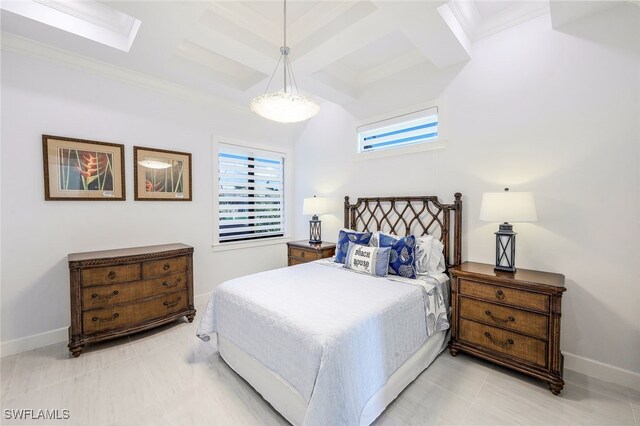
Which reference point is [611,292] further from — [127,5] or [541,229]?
[127,5]

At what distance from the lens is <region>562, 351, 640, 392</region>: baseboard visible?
1.92 metres

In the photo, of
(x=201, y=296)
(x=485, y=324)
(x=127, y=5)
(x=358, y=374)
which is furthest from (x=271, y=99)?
(x=201, y=296)

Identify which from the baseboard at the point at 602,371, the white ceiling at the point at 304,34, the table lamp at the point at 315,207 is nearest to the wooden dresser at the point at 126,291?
the table lamp at the point at 315,207

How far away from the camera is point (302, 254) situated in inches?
147

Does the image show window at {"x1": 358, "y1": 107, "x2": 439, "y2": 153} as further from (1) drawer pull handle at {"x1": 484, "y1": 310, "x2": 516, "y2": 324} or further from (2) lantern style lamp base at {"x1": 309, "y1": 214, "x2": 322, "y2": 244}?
(1) drawer pull handle at {"x1": 484, "y1": 310, "x2": 516, "y2": 324}

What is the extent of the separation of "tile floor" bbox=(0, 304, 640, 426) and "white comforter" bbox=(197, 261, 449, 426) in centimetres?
30

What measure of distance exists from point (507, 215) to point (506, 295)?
629 millimetres

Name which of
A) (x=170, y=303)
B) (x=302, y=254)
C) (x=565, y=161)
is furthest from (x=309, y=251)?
(x=565, y=161)

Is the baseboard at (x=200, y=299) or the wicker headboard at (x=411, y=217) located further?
the baseboard at (x=200, y=299)

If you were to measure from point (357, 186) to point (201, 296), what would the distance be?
261 cm

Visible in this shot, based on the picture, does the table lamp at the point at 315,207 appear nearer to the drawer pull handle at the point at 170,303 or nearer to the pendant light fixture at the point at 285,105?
the pendant light fixture at the point at 285,105

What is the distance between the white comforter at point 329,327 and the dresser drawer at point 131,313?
2.72ft

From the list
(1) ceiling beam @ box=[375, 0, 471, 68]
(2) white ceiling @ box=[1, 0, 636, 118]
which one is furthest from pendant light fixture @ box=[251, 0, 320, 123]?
(1) ceiling beam @ box=[375, 0, 471, 68]

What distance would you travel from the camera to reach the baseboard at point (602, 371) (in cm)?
192
